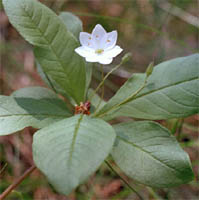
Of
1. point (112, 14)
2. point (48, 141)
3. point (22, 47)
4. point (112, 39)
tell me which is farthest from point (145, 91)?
point (112, 14)

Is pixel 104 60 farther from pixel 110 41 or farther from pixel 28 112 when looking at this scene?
pixel 28 112

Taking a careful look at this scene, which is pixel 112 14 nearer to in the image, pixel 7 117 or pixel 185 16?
pixel 185 16

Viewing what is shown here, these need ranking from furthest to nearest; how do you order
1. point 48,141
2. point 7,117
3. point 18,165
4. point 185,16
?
point 185,16, point 18,165, point 7,117, point 48,141

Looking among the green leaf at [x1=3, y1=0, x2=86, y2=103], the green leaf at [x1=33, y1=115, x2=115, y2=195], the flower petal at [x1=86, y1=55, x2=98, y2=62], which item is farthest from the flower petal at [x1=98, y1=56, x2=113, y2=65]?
the green leaf at [x1=33, y1=115, x2=115, y2=195]

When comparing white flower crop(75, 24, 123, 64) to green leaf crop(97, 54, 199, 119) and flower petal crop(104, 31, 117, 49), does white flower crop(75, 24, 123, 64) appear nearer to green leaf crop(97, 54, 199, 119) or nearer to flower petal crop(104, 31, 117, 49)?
flower petal crop(104, 31, 117, 49)

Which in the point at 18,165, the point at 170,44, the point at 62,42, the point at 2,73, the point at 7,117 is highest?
the point at 62,42

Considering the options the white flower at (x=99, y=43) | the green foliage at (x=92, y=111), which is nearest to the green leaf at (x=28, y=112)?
the green foliage at (x=92, y=111)
